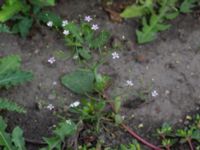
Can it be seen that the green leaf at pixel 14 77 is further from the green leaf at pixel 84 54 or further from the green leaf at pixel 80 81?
the green leaf at pixel 84 54

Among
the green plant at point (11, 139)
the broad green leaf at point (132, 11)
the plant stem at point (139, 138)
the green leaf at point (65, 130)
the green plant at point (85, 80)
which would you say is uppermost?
the broad green leaf at point (132, 11)

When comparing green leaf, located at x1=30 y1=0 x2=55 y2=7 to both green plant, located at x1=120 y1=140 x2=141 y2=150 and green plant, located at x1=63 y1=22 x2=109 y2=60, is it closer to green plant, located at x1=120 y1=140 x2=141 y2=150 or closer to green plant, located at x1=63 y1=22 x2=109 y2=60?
green plant, located at x1=63 y1=22 x2=109 y2=60

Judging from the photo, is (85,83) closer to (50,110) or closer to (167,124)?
(50,110)

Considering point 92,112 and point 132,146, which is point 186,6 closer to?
point 92,112

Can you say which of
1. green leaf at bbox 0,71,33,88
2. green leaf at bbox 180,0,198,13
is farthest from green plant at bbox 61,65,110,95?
green leaf at bbox 180,0,198,13

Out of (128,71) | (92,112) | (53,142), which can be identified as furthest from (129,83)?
(53,142)

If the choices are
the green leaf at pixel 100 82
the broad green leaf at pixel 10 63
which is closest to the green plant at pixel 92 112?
the green leaf at pixel 100 82
